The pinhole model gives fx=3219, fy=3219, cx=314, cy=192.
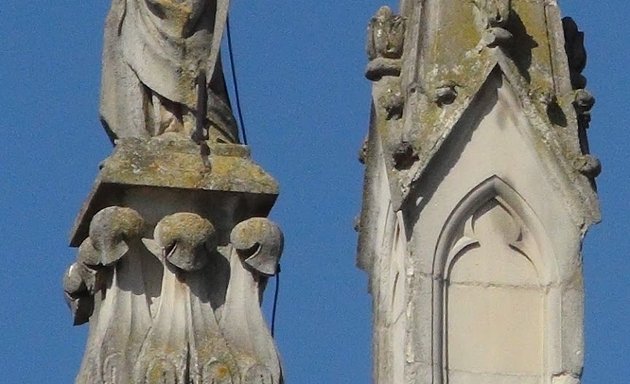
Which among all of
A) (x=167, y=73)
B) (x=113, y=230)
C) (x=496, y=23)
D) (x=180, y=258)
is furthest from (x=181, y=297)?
(x=496, y=23)

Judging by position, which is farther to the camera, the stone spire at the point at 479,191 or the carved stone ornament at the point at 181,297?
the carved stone ornament at the point at 181,297

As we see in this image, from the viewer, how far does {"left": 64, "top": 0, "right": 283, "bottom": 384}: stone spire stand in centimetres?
1666

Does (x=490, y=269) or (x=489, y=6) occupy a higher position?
(x=489, y=6)

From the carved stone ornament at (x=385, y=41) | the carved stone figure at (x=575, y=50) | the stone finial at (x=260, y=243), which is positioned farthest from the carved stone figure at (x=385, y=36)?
the stone finial at (x=260, y=243)

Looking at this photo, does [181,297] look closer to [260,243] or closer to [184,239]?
[184,239]

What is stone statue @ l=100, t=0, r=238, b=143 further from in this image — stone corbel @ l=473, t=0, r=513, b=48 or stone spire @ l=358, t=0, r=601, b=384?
stone corbel @ l=473, t=0, r=513, b=48

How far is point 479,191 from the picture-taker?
1656cm

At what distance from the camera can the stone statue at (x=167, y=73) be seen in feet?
57.3

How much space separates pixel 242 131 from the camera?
17.4 metres

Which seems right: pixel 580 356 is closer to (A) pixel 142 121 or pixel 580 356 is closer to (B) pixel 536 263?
(B) pixel 536 263

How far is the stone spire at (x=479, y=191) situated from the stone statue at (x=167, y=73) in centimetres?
99

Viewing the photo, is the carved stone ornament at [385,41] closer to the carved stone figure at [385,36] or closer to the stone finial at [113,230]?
the carved stone figure at [385,36]

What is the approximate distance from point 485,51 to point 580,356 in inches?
67.4

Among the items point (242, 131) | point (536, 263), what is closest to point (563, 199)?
A: point (536, 263)
